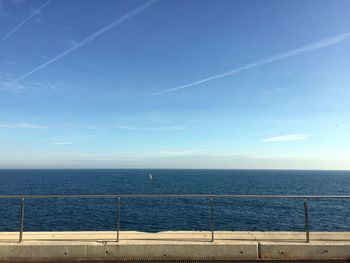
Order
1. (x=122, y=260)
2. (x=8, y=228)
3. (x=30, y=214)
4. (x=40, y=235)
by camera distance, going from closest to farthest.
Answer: (x=122, y=260)
(x=40, y=235)
(x=8, y=228)
(x=30, y=214)

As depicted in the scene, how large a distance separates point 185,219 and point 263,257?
2702 cm

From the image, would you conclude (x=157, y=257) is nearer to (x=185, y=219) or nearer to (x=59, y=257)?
(x=59, y=257)

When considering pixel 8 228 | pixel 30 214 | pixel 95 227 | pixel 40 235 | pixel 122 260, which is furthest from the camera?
pixel 30 214

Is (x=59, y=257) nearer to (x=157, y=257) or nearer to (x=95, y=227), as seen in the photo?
(x=157, y=257)

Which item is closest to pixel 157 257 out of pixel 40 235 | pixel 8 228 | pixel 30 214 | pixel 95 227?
pixel 40 235

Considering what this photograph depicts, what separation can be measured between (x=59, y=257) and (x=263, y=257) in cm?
373

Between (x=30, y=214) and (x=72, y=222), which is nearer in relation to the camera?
(x=72, y=222)

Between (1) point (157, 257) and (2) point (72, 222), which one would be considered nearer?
(1) point (157, 257)

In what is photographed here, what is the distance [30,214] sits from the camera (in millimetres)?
37594

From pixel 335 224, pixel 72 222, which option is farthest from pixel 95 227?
pixel 335 224

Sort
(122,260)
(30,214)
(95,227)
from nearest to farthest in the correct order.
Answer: (122,260)
(95,227)
(30,214)

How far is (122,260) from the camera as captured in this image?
5973 millimetres

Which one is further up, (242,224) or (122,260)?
(122,260)

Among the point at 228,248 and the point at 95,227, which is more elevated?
the point at 228,248
